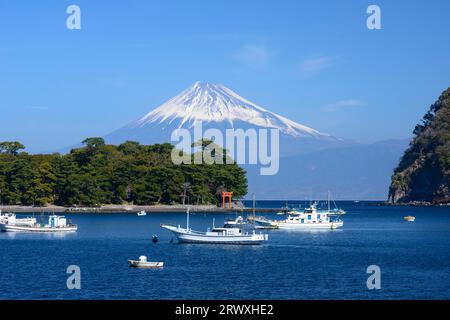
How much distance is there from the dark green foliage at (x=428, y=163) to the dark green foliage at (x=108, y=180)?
59.6m

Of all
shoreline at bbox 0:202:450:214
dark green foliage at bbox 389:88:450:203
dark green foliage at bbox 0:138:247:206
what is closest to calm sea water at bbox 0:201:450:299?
shoreline at bbox 0:202:450:214

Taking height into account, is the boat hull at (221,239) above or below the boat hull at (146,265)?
above

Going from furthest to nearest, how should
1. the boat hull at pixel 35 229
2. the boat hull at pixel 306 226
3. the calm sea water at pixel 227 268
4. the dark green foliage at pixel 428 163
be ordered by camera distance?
1. the dark green foliage at pixel 428 163
2. the boat hull at pixel 306 226
3. the boat hull at pixel 35 229
4. the calm sea water at pixel 227 268

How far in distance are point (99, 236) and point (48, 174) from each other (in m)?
53.1

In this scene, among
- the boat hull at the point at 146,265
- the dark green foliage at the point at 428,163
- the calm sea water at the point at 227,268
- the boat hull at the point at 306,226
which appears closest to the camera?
the calm sea water at the point at 227,268

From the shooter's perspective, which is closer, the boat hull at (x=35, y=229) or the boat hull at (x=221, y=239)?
the boat hull at (x=221, y=239)

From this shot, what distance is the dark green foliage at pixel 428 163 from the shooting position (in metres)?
166

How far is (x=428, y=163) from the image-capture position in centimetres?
16988

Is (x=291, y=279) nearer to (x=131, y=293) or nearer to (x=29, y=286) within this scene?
(x=131, y=293)

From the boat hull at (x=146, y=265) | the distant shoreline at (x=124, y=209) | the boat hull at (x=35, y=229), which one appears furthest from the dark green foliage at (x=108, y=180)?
the boat hull at (x=146, y=265)

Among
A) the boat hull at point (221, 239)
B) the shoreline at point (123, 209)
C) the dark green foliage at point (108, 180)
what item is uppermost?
the dark green foliage at point (108, 180)

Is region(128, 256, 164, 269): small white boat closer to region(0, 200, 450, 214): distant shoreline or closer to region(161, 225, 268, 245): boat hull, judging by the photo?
region(161, 225, 268, 245): boat hull

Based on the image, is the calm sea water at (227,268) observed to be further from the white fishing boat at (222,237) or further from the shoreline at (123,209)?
the shoreline at (123,209)
